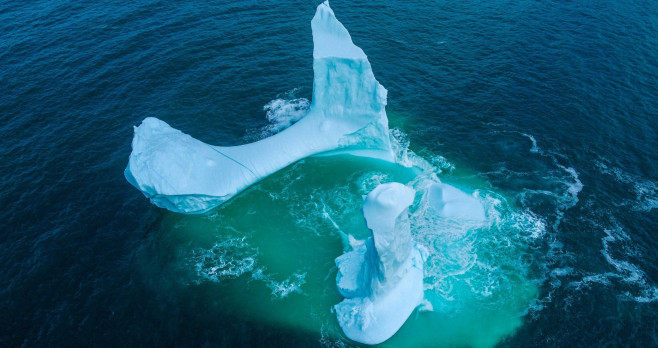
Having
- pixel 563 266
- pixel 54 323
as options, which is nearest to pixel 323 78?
pixel 563 266

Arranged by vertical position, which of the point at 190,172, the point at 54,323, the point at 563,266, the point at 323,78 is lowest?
the point at 54,323

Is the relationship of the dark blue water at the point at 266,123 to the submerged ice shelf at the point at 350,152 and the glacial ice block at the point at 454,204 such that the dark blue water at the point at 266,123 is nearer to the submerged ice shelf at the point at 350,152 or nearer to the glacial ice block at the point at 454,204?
the submerged ice shelf at the point at 350,152

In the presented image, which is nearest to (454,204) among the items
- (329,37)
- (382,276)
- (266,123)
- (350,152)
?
(382,276)

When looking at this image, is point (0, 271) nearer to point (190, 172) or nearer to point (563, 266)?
point (190, 172)

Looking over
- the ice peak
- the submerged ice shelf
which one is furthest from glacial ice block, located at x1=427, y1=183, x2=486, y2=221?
the ice peak

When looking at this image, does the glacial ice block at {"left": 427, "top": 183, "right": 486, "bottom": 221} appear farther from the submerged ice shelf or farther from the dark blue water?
the dark blue water

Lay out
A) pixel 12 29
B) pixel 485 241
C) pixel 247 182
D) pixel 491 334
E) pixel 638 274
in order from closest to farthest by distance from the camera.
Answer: pixel 491 334
pixel 638 274
pixel 485 241
pixel 247 182
pixel 12 29
